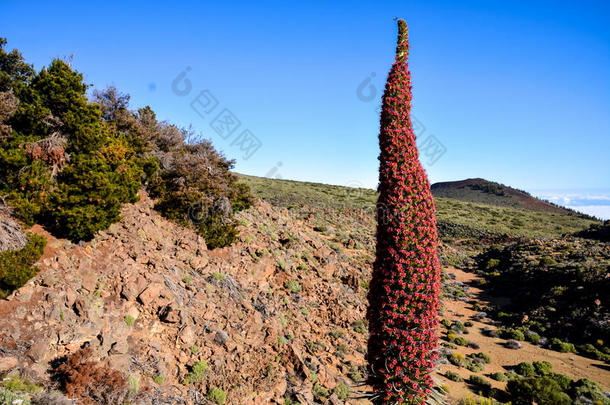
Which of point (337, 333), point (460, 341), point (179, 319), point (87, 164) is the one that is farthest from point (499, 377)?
point (87, 164)

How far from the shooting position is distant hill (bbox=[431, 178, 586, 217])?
85000 millimetres

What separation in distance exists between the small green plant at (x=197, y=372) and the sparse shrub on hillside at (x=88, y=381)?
1708 mm

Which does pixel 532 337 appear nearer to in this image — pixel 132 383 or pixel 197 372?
pixel 197 372

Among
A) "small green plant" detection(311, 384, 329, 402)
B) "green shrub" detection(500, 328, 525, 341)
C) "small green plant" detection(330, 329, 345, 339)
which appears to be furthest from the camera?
"green shrub" detection(500, 328, 525, 341)

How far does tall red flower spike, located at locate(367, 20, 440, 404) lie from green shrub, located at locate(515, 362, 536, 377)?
428 inches

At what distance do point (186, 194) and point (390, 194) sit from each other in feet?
30.8

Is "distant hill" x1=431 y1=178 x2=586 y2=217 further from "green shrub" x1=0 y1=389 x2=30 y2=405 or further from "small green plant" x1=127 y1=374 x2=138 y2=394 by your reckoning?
"green shrub" x1=0 y1=389 x2=30 y2=405

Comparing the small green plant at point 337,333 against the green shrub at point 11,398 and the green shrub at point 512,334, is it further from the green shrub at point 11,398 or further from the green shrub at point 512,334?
the green shrub at point 512,334

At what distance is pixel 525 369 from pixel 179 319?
50.0 ft

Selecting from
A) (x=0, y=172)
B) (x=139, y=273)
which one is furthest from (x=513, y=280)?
(x=0, y=172)

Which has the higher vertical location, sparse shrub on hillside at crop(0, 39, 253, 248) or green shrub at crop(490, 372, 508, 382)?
green shrub at crop(490, 372, 508, 382)

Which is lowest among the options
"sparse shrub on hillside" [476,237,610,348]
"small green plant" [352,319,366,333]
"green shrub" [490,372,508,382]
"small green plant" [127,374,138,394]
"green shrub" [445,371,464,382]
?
"small green plant" [127,374,138,394]

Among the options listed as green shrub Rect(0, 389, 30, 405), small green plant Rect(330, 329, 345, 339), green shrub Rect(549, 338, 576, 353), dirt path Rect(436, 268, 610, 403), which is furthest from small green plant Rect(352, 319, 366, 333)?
green shrub Rect(0, 389, 30, 405)

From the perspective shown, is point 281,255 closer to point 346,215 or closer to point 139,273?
point 139,273
